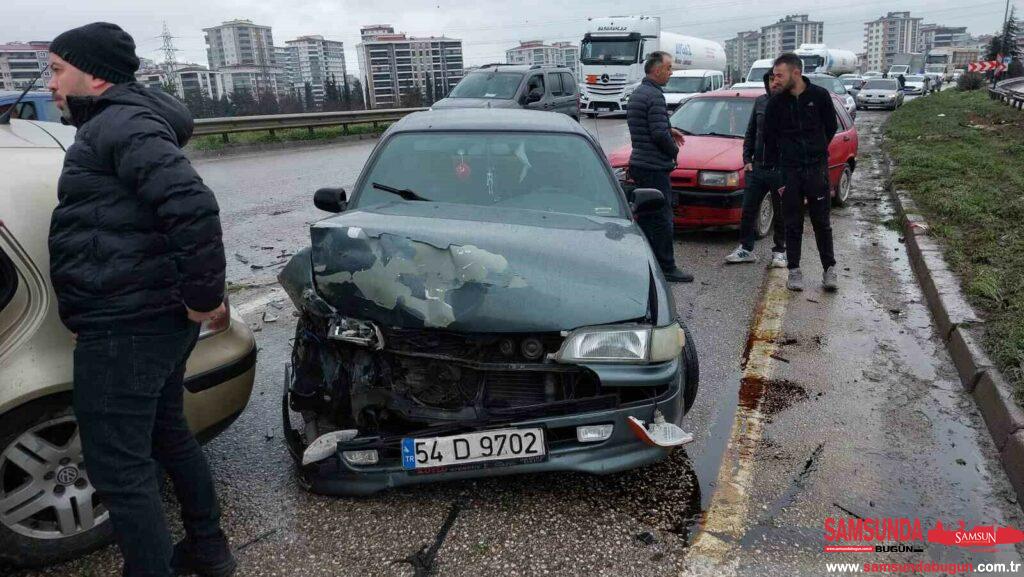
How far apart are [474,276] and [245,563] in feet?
4.43

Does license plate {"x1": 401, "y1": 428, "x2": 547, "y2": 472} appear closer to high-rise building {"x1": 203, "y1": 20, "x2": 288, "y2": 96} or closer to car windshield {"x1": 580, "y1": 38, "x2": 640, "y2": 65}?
car windshield {"x1": 580, "y1": 38, "x2": 640, "y2": 65}

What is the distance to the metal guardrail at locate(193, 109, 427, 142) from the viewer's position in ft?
58.4

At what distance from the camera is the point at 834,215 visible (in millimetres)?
9367

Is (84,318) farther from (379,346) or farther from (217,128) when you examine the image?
(217,128)

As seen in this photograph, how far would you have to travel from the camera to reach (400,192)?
4.03 m

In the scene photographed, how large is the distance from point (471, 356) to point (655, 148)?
12.8 ft

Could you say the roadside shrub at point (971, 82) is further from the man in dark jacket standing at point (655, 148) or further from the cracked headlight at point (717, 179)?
the man in dark jacket standing at point (655, 148)

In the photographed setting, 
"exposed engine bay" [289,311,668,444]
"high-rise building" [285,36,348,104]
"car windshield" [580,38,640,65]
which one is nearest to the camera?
"exposed engine bay" [289,311,668,444]

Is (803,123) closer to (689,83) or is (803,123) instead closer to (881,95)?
(689,83)

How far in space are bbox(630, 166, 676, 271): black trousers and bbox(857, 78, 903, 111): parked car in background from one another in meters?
32.2

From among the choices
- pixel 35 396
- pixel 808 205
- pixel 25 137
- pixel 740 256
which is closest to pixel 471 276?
pixel 35 396

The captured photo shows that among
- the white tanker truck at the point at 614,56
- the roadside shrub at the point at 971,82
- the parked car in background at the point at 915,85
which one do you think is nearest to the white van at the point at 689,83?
the white tanker truck at the point at 614,56

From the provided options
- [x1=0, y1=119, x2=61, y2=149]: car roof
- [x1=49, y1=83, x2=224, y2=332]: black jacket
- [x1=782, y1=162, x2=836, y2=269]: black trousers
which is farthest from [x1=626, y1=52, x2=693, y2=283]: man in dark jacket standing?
[x1=49, y1=83, x2=224, y2=332]: black jacket

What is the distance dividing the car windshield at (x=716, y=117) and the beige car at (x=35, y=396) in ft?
24.4
